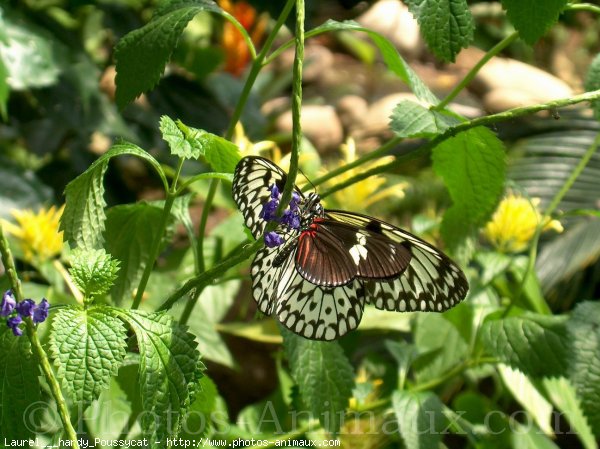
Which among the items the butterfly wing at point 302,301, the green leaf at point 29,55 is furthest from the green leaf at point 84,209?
the green leaf at point 29,55

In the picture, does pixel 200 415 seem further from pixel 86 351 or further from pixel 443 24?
pixel 443 24

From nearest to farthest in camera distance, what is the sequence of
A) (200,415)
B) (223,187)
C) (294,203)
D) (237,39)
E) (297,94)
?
(297,94) < (294,203) < (200,415) < (223,187) < (237,39)

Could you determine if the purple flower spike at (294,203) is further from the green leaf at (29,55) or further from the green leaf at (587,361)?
the green leaf at (29,55)

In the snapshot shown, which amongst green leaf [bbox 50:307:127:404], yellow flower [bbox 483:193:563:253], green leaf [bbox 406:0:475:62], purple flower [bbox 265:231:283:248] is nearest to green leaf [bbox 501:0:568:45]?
green leaf [bbox 406:0:475:62]

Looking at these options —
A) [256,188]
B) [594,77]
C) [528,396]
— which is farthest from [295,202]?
[528,396]

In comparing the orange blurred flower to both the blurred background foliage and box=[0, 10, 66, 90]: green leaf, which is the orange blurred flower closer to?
the blurred background foliage
